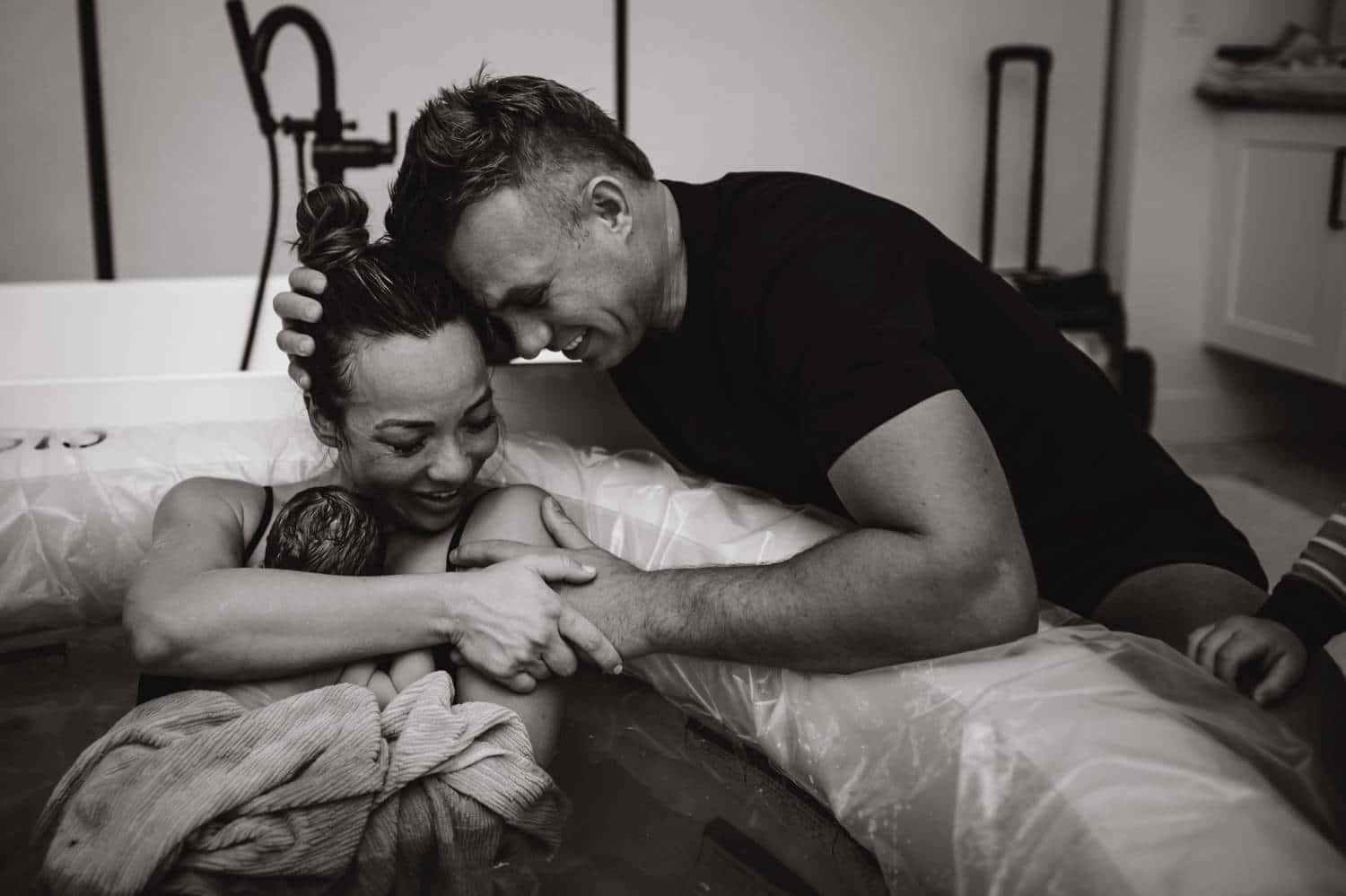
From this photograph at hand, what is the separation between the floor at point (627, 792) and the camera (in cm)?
110

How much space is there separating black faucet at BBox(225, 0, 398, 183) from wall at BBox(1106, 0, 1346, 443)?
7.70ft

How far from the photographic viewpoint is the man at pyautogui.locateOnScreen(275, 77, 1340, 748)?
110 cm

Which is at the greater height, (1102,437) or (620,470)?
(1102,437)

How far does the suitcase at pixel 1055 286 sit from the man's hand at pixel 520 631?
1971 mm

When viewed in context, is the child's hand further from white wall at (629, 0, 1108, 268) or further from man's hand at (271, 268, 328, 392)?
white wall at (629, 0, 1108, 268)

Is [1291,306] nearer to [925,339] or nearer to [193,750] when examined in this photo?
[925,339]

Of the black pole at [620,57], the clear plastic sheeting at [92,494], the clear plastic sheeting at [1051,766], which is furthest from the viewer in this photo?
the black pole at [620,57]

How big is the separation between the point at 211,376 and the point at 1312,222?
2657mm

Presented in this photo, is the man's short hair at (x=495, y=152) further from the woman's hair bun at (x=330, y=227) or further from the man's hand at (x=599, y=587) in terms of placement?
the man's hand at (x=599, y=587)

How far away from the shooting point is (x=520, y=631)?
126cm

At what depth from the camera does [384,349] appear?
1.31 metres

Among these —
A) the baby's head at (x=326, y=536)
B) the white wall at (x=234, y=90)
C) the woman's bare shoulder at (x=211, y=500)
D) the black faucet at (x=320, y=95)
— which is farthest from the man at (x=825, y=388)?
the white wall at (x=234, y=90)

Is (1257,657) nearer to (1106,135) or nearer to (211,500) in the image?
(211,500)

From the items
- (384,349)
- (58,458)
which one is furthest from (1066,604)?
(58,458)
